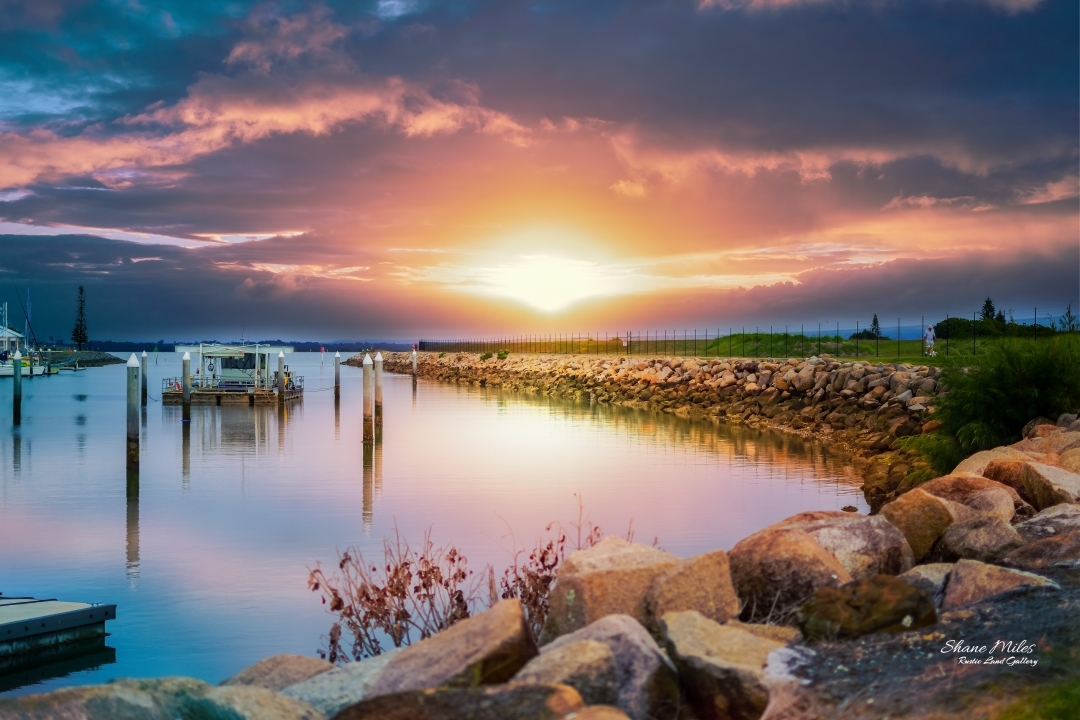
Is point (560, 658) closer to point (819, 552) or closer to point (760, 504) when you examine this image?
point (819, 552)

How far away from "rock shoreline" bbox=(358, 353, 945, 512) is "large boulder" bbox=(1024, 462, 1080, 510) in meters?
8.61

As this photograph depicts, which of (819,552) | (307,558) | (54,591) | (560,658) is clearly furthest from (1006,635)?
(54,591)

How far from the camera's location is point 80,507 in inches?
1009

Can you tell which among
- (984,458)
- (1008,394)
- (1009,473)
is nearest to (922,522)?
(1009,473)

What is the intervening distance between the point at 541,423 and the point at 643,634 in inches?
Answer: 1595

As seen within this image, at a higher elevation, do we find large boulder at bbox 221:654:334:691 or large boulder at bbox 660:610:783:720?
large boulder at bbox 660:610:783:720

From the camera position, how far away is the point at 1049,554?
357 inches

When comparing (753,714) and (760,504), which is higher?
(753,714)

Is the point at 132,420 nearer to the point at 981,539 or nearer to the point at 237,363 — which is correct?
the point at 981,539

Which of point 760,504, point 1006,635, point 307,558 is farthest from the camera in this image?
point 760,504

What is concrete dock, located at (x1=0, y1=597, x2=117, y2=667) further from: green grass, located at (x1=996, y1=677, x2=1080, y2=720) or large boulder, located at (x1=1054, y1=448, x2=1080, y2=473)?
large boulder, located at (x1=1054, y1=448, x2=1080, y2=473)

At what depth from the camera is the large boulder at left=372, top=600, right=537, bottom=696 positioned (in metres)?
6.09

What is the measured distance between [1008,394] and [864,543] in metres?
13.4

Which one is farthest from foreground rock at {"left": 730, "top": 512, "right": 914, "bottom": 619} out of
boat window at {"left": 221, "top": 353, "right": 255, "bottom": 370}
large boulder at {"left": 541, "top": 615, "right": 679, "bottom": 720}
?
boat window at {"left": 221, "top": 353, "right": 255, "bottom": 370}
